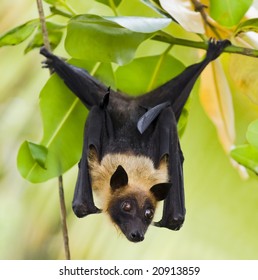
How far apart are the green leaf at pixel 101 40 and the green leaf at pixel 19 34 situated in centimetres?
16

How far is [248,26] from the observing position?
1702 millimetres

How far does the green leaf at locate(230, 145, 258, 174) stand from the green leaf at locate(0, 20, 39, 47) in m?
0.68

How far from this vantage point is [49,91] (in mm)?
1735

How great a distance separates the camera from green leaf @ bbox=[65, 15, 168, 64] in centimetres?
160

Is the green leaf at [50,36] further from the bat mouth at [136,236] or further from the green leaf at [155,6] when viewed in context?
the bat mouth at [136,236]

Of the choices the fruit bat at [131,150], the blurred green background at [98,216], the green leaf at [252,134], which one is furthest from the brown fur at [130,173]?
the blurred green background at [98,216]

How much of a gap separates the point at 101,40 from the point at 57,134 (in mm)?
322

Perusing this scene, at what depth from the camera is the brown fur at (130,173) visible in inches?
65.7

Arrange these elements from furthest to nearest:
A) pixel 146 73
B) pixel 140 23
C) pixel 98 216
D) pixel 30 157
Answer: pixel 98 216 < pixel 146 73 < pixel 30 157 < pixel 140 23

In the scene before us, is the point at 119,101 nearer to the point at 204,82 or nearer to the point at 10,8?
the point at 204,82

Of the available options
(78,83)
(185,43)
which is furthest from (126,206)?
(185,43)

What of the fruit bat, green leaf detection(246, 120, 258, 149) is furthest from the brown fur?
green leaf detection(246, 120, 258, 149)

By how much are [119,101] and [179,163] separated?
25cm

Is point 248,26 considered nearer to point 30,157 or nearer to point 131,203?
point 131,203
